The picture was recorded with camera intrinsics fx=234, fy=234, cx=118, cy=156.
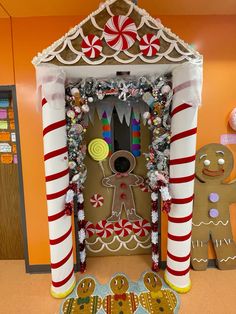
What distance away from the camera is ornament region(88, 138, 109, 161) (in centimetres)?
267

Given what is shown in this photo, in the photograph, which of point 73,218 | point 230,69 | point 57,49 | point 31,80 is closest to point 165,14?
point 230,69

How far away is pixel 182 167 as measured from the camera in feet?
7.30

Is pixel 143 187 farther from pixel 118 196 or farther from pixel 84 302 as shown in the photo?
pixel 84 302

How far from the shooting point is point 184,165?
2.22 meters

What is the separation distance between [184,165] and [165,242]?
3.48 ft

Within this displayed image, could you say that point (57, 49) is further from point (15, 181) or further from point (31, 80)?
point (15, 181)

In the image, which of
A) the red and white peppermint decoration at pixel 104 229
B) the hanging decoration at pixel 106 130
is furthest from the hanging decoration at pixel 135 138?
the red and white peppermint decoration at pixel 104 229

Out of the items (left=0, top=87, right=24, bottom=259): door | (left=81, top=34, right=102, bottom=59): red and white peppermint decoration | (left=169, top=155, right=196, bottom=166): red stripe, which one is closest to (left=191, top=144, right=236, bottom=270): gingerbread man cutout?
(left=169, top=155, right=196, bottom=166): red stripe

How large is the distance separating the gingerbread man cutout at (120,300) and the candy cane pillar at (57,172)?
42 centimetres

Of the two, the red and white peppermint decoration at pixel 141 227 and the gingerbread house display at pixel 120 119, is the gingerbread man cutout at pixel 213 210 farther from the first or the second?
the red and white peppermint decoration at pixel 141 227

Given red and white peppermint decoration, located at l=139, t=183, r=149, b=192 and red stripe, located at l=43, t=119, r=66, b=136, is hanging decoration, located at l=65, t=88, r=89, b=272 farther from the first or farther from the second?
red and white peppermint decoration, located at l=139, t=183, r=149, b=192

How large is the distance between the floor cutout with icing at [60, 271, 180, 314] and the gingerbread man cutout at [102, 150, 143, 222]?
70 cm

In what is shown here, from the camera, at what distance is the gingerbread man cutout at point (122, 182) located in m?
2.75

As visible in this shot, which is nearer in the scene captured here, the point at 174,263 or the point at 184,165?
the point at 184,165
